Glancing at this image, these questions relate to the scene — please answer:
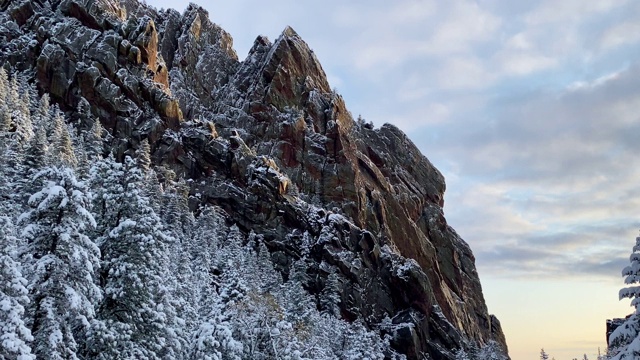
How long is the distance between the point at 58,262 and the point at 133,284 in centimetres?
479

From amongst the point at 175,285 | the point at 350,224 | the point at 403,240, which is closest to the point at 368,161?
the point at 403,240

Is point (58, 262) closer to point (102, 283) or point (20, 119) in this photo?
point (102, 283)

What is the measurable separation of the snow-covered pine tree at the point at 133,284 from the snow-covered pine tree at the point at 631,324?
20.4 metres

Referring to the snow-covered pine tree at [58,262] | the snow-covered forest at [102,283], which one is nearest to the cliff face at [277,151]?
the snow-covered forest at [102,283]

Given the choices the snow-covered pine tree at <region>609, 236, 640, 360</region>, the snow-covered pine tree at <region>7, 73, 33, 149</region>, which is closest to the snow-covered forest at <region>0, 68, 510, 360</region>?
the snow-covered pine tree at <region>7, 73, 33, 149</region>

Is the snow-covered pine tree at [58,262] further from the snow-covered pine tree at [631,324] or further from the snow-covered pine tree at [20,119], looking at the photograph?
the snow-covered pine tree at [20,119]

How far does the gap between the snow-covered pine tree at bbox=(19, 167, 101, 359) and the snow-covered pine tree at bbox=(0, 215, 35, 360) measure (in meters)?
0.90

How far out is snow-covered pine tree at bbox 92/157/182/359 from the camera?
26469 mm

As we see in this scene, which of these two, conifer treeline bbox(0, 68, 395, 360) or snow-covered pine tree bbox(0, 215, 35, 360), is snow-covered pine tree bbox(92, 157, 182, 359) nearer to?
conifer treeline bbox(0, 68, 395, 360)

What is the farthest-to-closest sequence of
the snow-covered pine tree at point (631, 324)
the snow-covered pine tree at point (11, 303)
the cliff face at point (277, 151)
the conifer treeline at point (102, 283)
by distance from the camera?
1. the cliff face at point (277, 151)
2. the conifer treeline at point (102, 283)
3. the snow-covered pine tree at point (11, 303)
4. the snow-covered pine tree at point (631, 324)

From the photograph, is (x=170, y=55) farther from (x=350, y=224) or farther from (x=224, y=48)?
(x=350, y=224)

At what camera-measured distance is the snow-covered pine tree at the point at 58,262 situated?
22.5 meters

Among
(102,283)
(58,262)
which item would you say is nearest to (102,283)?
(102,283)

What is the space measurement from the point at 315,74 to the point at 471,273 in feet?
201
